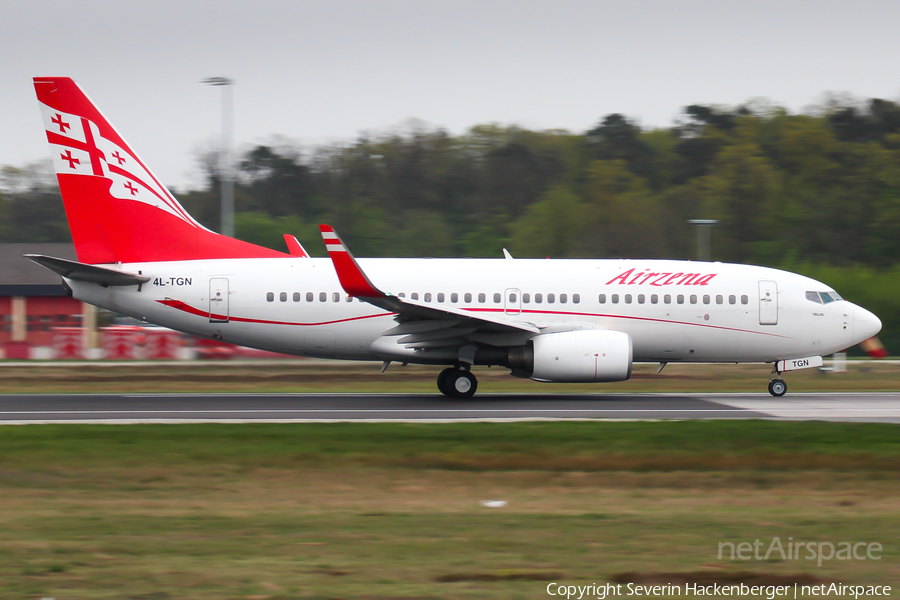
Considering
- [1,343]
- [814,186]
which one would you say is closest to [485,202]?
[814,186]

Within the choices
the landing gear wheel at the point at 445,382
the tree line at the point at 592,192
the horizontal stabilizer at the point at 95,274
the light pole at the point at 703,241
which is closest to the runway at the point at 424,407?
the landing gear wheel at the point at 445,382

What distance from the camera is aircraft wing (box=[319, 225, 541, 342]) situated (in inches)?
689

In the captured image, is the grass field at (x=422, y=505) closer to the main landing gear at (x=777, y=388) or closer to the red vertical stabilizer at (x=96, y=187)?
the main landing gear at (x=777, y=388)

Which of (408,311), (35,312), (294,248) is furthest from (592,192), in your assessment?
(408,311)

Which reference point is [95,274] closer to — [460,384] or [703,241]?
[460,384]

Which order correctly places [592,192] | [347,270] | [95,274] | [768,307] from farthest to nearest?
[592,192], [768,307], [95,274], [347,270]

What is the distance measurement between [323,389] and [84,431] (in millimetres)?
9476

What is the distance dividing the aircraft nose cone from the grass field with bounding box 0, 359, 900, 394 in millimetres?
2168

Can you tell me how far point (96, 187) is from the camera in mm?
20391

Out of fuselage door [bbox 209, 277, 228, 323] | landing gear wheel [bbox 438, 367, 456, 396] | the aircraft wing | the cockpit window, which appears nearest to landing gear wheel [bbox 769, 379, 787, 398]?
the cockpit window

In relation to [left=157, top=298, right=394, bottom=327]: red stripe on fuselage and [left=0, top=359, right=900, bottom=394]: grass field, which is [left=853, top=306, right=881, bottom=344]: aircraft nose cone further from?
[left=157, top=298, right=394, bottom=327]: red stripe on fuselage

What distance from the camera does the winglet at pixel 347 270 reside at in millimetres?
17314

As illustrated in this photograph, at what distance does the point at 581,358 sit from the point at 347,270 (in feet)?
17.0

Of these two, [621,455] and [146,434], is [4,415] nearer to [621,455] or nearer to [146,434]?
[146,434]
